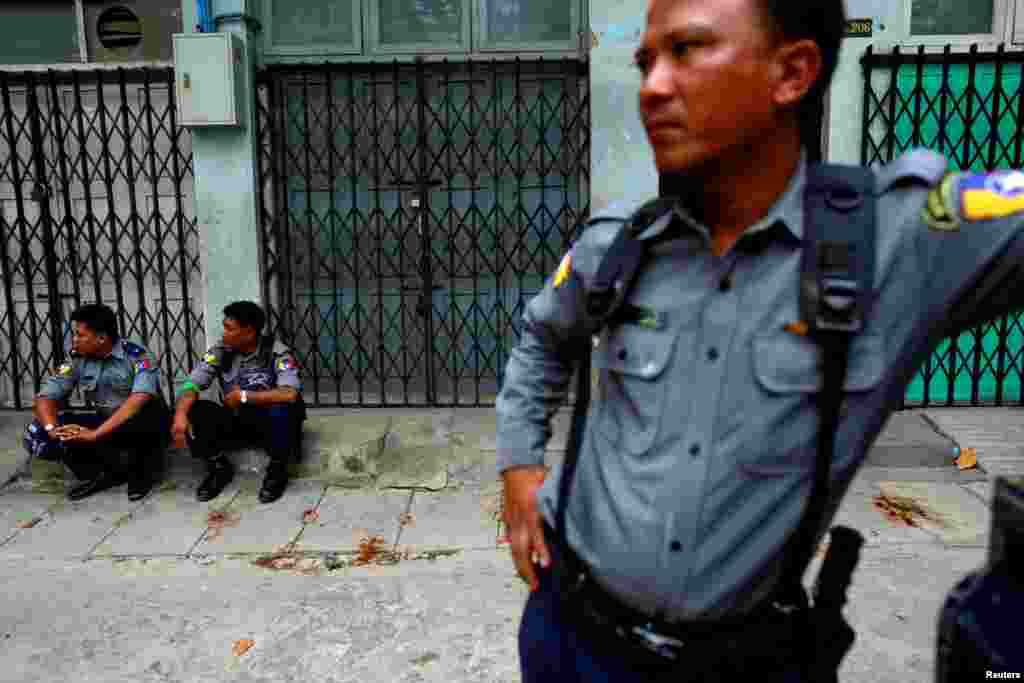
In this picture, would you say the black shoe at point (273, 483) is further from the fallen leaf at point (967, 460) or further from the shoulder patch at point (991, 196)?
the shoulder patch at point (991, 196)

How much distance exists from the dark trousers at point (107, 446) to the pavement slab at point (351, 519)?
4.16ft

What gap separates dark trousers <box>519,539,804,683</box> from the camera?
1430 mm

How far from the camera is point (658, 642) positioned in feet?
4.65

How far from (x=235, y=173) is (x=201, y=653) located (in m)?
3.77

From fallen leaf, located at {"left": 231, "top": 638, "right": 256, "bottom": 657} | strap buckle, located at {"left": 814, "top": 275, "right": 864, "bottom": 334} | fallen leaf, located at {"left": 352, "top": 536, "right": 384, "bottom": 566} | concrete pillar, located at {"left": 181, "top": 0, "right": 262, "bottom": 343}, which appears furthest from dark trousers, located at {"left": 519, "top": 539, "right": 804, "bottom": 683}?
concrete pillar, located at {"left": 181, "top": 0, "right": 262, "bottom": 343}

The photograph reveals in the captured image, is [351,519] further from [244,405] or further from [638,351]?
[638,351]

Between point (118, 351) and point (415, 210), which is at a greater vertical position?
point (415, 210)

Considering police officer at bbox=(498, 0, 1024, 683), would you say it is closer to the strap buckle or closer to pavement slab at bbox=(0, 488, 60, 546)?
the strap buckle

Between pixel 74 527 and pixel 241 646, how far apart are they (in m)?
2.10

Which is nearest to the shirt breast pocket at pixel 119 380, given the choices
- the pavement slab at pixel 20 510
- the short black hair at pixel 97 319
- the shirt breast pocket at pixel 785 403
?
the short black hair at pixel 97 319

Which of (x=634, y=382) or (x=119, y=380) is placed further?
(x=119, y=380)

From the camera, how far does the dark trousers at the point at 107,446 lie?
18.1ft

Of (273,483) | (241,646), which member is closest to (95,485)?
(273,483)

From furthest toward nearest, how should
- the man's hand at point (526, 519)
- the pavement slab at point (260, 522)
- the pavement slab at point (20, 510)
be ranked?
the pavement slab at point (20, 510) < the pavement slab at point (260, 522) < the man's hand at point (526, 519)
